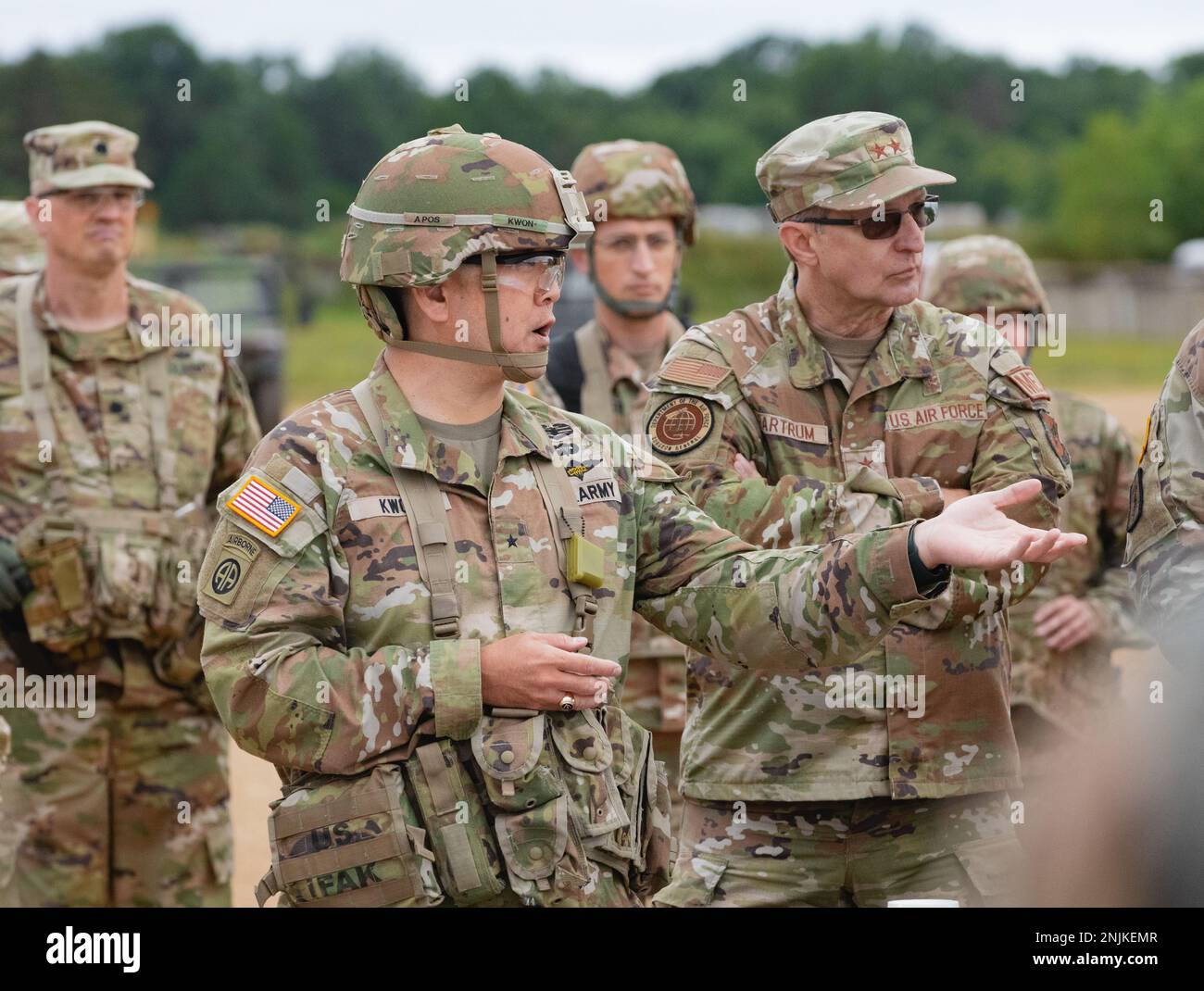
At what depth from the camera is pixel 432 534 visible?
3.40 m

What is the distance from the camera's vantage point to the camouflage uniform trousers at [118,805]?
6004mm

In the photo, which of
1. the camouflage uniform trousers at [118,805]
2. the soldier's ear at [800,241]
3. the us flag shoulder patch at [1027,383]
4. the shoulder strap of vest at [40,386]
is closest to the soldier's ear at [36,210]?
the shoulder strap of vest at [40,386]

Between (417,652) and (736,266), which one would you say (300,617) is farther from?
(736,266)

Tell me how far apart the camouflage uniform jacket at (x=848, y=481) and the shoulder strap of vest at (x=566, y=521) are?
732 millimetres

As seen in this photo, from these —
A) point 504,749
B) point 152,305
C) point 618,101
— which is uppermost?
point 618,101

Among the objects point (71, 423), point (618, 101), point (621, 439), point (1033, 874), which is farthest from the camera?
point (618, 101)

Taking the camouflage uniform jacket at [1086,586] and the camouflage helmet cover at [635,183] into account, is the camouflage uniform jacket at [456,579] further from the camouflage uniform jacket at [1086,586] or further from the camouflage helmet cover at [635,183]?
the camouflage helmet cover at [635,183]

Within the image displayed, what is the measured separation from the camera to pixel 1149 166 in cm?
4928

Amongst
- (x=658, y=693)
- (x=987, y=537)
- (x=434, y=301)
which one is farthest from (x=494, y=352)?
(x=658, y=693)

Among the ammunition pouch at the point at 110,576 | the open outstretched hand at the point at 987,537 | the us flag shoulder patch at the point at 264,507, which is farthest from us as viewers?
the ammunition pouch at the point at 110,576

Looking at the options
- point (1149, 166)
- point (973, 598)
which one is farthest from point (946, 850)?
point (1149, 166)

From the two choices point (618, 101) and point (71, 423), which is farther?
point (618, 101)

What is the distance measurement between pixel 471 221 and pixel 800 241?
4.34 feet

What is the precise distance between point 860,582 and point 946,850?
1228mm
